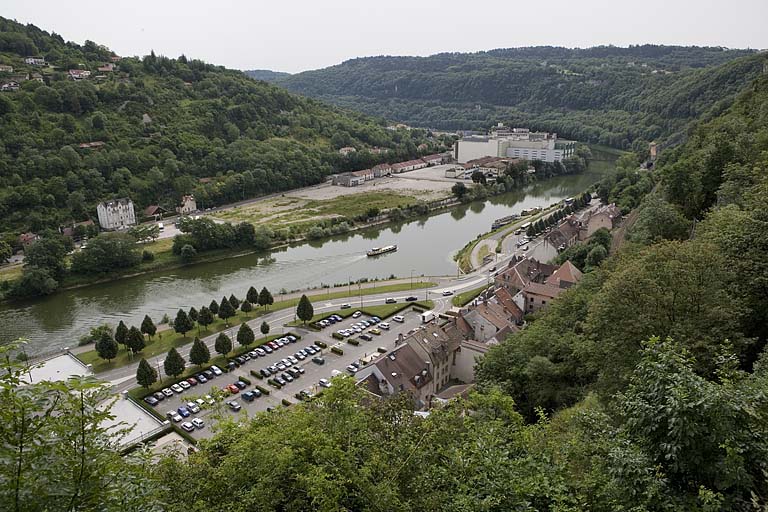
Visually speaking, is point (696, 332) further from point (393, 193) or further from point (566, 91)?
point (566, 91)

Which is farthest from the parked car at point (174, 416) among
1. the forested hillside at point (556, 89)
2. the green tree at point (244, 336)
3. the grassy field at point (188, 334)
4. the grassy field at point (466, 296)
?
the forested hillside at point (556, 89)

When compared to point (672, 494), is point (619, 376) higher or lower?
lower

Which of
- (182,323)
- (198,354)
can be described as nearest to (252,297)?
(182,323)

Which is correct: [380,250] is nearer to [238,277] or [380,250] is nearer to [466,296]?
[238,277]

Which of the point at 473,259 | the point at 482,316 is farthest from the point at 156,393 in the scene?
the point at 473,259

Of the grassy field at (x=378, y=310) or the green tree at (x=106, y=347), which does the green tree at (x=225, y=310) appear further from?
the green tree at (x=106, y=347)

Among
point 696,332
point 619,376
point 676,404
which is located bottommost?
point 619,376

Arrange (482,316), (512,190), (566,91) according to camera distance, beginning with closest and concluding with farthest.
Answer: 1. (482,316)
2. (512,190)
3. (566,91)
